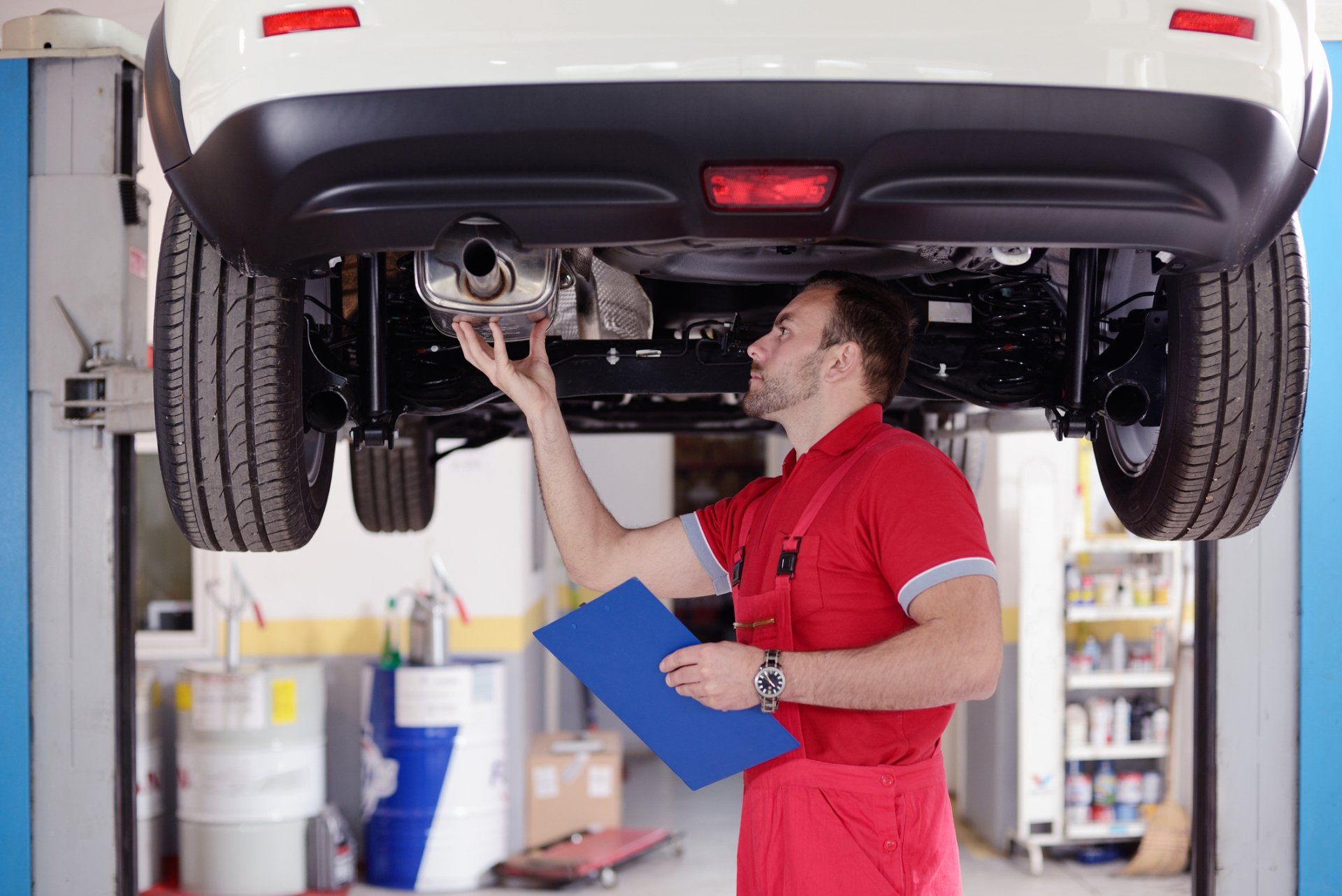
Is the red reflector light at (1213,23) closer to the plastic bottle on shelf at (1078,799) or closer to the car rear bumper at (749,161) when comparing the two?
the car rear bumper at (749,161)

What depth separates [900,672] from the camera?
1.32 meters

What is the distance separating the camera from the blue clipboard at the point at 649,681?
1403 millimetres

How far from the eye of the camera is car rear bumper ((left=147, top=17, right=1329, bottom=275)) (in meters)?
1.10

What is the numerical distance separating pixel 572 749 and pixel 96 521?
380cm

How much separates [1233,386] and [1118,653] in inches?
173

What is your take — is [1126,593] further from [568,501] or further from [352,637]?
[568,501]

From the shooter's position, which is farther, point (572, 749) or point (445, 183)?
point (572, 749)

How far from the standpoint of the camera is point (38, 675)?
259 centimetres

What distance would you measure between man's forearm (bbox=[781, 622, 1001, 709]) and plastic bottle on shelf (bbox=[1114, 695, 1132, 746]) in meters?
4.70

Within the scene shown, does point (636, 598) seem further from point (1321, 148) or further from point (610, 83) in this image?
point (1321, 148)

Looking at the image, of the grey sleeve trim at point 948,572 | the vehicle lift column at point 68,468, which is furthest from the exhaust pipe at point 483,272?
the vehicle lift column at point 68,468

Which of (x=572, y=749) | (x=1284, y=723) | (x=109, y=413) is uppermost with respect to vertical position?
(x=109, y=413)

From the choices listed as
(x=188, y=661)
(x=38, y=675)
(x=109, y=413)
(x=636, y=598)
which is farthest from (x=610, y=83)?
(x=188, y=661)

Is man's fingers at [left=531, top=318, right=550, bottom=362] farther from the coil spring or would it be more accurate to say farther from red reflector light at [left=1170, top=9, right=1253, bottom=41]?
red reflector light at [left=1170, top=9, right=1253, bottom=41]
